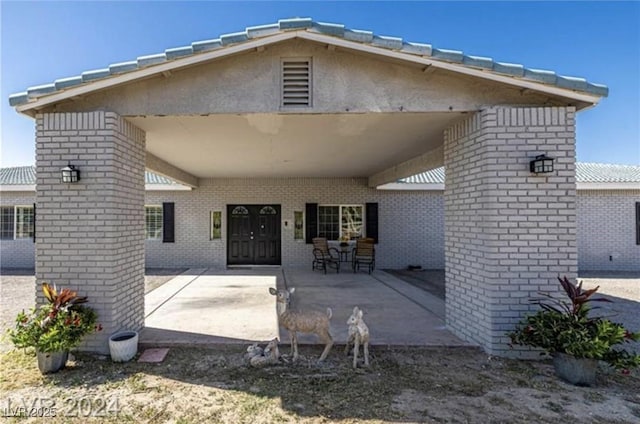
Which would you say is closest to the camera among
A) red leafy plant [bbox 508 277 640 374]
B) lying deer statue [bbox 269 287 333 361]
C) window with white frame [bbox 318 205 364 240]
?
red leafy plant [bbox 508 277 640 374]

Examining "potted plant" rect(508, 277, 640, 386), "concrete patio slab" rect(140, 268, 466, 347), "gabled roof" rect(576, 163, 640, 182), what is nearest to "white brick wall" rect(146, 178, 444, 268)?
"concrete patio slab" rect(140, 268, 466, 347)

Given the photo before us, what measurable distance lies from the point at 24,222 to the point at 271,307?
10.3 metres

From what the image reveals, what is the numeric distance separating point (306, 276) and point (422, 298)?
11.2 feet

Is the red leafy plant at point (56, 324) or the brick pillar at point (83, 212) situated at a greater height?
the brick pillar at point (83, 212)

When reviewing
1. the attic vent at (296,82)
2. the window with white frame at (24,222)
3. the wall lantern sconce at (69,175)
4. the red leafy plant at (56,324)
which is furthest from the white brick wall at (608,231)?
the window with white frame at (24,222)

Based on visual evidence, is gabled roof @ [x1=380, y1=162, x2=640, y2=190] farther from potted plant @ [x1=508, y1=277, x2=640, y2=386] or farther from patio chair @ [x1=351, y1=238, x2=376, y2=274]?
potted plant @ [x1=508, y1=277, x2=640, y2=386]

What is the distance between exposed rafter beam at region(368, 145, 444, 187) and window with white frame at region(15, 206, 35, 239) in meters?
11.2

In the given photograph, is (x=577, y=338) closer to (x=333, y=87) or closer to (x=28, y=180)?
(x=333, y=87)

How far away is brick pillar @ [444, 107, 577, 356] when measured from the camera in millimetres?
3551

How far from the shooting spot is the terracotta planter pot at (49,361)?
3139 mm

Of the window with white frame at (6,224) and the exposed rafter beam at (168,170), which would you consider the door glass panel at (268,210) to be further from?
the window with white frame at (6,224)

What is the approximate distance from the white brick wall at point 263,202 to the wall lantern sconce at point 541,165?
700 centimetres

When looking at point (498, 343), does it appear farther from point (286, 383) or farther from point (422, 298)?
point (422, 298)

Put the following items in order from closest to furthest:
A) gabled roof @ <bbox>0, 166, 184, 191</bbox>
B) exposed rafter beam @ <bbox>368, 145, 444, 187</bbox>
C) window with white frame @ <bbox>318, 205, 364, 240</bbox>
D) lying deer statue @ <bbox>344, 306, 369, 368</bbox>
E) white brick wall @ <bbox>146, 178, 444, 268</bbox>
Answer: lying deer statue @ <bbox>344, 306, 369, 368</bbox> → exposed rafter beam @ <bbox>368, 145, 444, 187</bbox> → gabled roof @ <bbox>0, 166, 184, 191</bbox> → white brick wall @ <bbox>146, 178, 444, 268</bbox> → window with white frame @ <bbox>318, 205, 364, 240</bbox>
